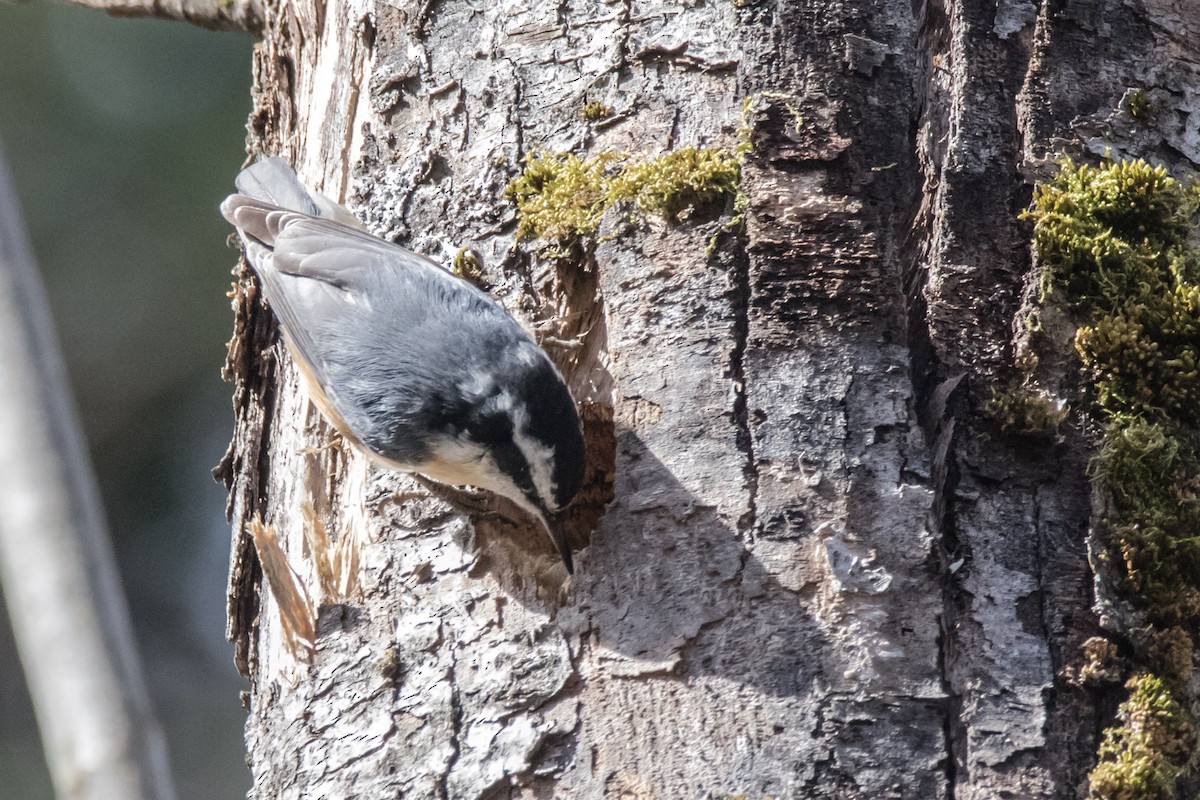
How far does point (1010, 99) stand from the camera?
6.20 ft

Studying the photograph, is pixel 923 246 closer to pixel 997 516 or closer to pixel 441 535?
pixel 997 516

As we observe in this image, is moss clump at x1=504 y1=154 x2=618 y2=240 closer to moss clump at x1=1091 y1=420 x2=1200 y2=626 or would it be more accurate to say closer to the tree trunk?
the tree trunk

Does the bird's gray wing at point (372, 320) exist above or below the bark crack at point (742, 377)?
above

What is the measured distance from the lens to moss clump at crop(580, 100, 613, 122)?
2.04 metres

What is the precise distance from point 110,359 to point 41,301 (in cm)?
464

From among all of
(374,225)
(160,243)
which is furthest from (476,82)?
(160,243)

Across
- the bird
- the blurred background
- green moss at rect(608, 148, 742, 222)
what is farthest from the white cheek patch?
the blurred background

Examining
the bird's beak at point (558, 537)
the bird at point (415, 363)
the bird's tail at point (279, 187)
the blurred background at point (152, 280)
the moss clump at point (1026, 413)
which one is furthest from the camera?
the blurred background at point (152, 280)

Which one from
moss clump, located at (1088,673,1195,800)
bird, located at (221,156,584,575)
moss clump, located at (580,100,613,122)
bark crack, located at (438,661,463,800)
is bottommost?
moss clump, located at (1088,673,1195,800)

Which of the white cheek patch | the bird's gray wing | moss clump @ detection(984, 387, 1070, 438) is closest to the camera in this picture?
moss clump @ detection(984, 387, 1070, 438)

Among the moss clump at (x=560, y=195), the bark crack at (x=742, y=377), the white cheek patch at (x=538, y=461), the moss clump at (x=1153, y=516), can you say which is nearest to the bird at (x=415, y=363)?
the white cheek patch at (x=538, y=461)

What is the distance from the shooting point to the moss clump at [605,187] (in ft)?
6.15

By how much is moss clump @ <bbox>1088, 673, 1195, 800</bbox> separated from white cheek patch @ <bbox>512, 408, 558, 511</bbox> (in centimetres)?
89

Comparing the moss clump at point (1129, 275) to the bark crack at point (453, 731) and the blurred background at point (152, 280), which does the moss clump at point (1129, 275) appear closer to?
the bark crack at point (453, 731)
